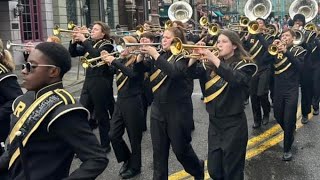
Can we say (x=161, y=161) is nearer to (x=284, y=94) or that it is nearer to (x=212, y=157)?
(x=212, y=157)

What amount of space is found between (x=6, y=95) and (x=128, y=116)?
5.45 feet

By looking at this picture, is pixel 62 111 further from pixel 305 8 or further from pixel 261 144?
pixel 305 8

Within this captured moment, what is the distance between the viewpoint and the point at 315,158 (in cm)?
634

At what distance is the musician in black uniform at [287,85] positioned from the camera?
6.28 metres

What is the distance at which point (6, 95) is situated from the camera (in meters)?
4.55

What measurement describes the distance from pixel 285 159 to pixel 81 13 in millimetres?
19614

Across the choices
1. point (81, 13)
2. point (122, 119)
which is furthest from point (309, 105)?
point (81, 13)

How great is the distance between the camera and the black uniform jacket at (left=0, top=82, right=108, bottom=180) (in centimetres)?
254

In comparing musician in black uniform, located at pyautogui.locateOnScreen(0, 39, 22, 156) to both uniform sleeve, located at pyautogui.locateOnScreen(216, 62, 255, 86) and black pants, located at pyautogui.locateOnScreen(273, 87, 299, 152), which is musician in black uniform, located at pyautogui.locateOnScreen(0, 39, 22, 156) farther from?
black pants, located at pyautogui.locateOnScreen(273, 87, 299, 152)

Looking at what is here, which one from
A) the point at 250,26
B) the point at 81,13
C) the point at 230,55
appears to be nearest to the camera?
the point at 230,55

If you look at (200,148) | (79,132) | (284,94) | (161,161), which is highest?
(79,132)

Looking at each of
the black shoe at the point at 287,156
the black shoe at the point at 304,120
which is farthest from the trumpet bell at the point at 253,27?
the black shoe at the point at 287,156

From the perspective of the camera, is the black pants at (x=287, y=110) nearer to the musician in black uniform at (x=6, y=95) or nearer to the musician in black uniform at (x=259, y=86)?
the musician in black uniform at (x=259, y=86)

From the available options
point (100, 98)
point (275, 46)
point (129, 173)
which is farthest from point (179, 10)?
point (129, 173)
